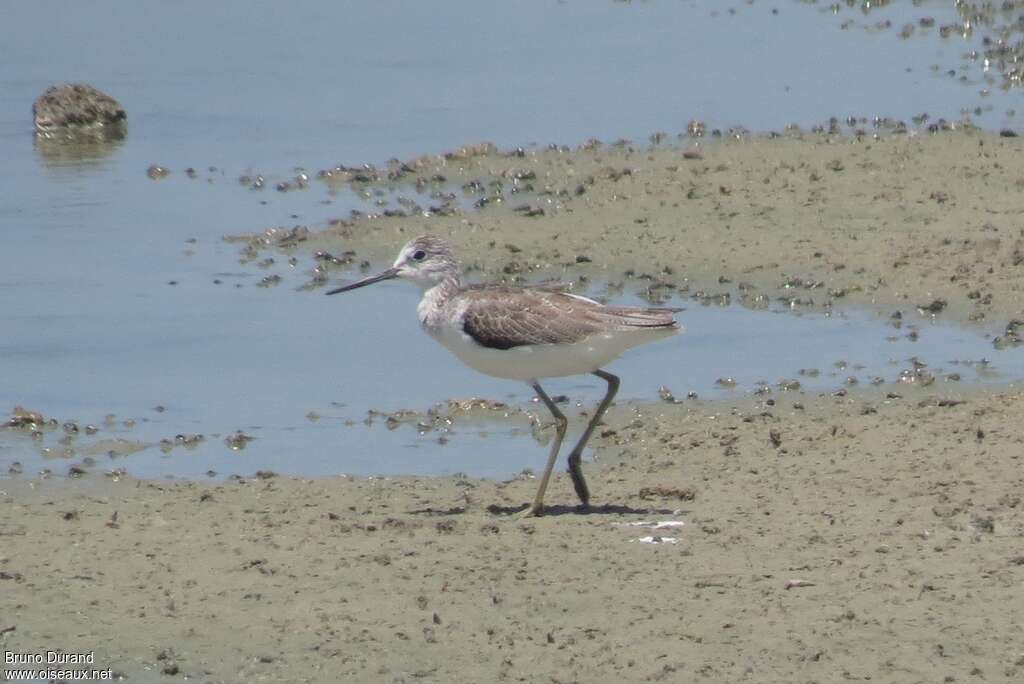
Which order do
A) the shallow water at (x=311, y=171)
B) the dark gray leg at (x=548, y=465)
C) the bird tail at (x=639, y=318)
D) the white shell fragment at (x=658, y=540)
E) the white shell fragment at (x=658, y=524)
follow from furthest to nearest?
the shallow water at (x=311, y=171), the bird tail at (x=639, y=318), the dark gray leg at (x=548, y=465), the white shell fragment at (x=658, y=524), the white shell fragment at (x=658, y=540)

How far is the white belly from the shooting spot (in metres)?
9.13

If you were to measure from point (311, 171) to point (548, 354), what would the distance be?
268 inches

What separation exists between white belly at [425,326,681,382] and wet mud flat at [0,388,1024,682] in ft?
1.96

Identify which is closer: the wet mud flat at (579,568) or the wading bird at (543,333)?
the wet mud flat at (579,568)

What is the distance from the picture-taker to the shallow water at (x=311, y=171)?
426 inches

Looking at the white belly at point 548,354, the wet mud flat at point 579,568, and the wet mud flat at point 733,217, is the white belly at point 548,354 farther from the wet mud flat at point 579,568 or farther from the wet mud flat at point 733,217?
the wet mud flat at point 733,217

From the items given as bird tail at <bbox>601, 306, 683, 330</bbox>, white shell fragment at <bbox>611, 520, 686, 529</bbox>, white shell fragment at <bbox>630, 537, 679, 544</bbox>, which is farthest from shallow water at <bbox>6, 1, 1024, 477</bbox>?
white shell fragment at <bbox>630, 537, 679, 544</bbox>

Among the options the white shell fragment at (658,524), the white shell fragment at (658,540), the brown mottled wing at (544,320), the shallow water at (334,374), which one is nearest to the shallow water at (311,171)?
the shallow water at (334,374)

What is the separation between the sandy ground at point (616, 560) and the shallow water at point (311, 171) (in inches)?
23.0

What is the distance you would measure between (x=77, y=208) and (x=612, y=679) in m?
8.78

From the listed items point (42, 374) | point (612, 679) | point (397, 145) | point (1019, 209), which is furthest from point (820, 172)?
point (612, 679)

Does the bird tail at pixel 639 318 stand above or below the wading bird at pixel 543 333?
above

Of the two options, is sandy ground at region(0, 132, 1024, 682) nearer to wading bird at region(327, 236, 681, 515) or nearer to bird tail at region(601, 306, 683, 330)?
wading bird at region(327, 236, 681, 515)

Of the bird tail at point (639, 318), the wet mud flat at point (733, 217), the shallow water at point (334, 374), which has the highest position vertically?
the bird tail at point (639, 318)
